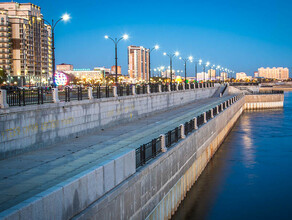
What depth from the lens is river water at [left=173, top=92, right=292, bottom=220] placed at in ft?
64.8

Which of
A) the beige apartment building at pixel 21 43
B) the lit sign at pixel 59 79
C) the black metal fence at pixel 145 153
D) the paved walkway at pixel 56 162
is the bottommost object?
the paved walkway at pixel 56 162

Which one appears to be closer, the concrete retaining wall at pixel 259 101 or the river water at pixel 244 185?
the river water at pixel 244 185

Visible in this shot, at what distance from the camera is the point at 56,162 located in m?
14.8

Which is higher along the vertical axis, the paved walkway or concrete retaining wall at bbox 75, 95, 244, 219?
the paved walkway

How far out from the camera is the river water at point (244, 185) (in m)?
19.8

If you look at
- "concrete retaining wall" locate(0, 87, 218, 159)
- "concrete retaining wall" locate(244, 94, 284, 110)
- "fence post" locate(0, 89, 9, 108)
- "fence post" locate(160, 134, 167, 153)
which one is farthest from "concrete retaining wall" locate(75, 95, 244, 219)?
"concrete retaining wall" locate(244, 94, 284, 110)

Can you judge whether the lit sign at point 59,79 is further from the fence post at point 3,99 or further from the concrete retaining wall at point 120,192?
the concrete retaining wall at point 120,192

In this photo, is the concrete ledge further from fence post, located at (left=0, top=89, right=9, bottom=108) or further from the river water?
the river water

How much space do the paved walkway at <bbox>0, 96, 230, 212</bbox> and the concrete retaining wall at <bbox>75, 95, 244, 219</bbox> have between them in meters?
2.07

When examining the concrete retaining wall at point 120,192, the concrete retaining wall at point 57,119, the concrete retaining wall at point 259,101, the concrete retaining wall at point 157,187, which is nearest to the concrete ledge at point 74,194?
the concrete retaining wall at point 120,192

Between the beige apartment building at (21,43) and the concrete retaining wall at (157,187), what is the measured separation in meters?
105

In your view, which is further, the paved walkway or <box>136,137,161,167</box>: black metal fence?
<box>136,137,161,167</box>: black metal fence

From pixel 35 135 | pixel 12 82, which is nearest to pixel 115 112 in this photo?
pixel 35 135

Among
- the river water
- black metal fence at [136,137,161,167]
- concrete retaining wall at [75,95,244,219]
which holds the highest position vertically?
black metal fence at [136,137,161,167]
